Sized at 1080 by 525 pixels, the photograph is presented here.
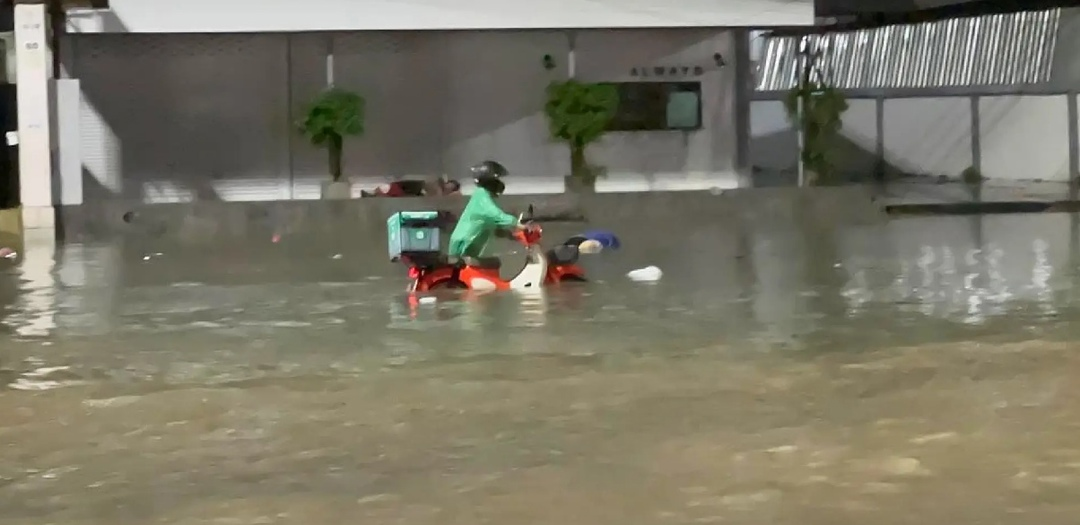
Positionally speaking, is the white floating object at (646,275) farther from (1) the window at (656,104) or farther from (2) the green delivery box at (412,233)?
(1) the window at (656,104)

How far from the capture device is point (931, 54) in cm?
1930

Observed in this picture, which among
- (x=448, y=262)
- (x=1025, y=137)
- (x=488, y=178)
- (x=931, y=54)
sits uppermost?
(x=931, y=54)

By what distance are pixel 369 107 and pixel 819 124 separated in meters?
4.62

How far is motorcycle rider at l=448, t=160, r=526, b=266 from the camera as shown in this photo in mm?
6762

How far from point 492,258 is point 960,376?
3263mm

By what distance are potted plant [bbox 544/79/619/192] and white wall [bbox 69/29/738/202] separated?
85 cm

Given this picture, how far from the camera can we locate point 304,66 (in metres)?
14.1

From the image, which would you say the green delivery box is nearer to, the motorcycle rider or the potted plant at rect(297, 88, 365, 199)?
the motorcycle rider

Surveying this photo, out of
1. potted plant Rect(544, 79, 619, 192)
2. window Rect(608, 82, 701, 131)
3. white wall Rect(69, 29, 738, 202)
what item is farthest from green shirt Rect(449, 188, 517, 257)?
window Rect(608, 82, 701, 131)

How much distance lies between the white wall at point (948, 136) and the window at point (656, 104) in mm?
3860

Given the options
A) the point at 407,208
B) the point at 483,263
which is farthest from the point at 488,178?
the point at 407,208

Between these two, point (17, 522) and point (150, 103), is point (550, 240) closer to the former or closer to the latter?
point (150, 103)

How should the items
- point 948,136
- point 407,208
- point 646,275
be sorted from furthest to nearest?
point 948,136, point 407,208, point 646,275

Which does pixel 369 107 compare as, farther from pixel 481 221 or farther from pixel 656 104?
pixel 481 221
